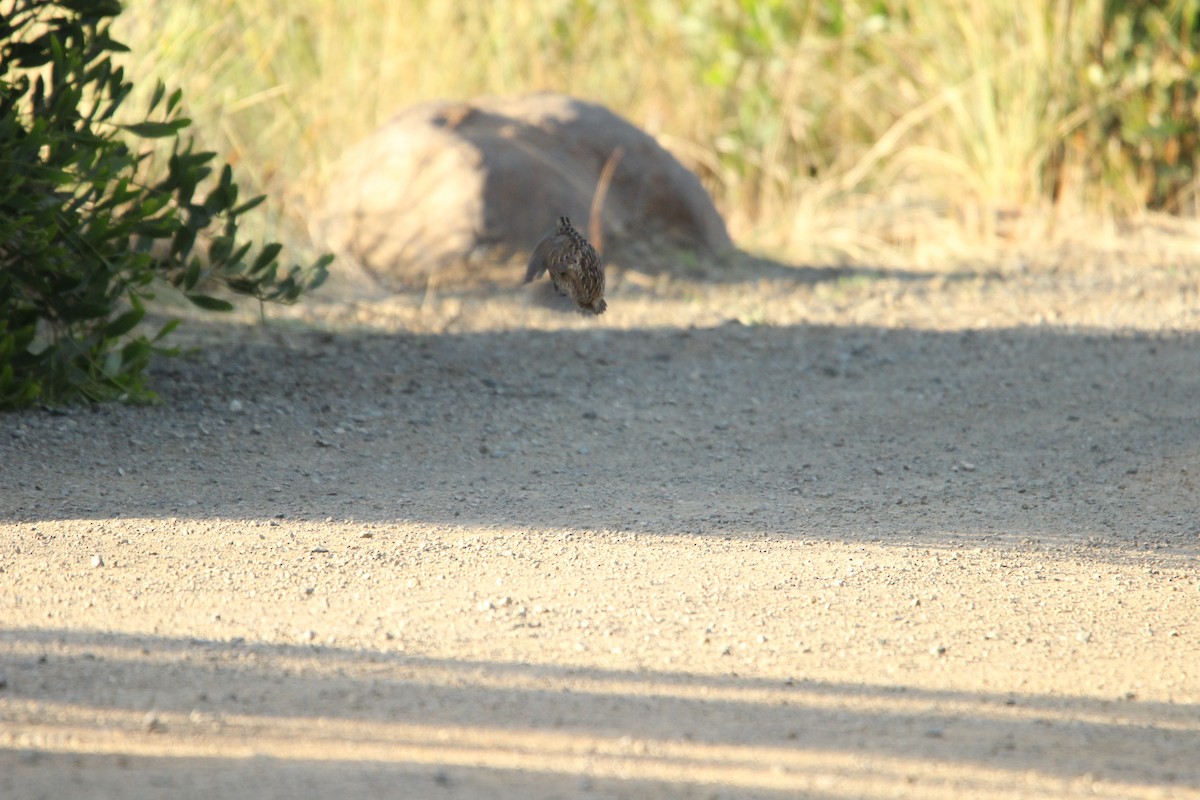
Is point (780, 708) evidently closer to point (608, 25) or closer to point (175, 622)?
point (175, 622)

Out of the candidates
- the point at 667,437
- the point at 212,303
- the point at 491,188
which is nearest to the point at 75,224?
the point at 212,303

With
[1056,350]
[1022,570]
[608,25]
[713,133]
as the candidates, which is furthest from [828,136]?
[1022,570]

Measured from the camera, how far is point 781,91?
9602mm

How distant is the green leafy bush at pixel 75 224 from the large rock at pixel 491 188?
2.46 meters

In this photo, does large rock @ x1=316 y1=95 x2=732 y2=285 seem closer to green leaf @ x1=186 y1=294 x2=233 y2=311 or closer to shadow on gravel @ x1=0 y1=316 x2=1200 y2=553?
shadow on gravel @ x1=0 y1=316 x2=1200 y2=553

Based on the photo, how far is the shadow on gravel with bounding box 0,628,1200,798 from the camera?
2387 millimetres

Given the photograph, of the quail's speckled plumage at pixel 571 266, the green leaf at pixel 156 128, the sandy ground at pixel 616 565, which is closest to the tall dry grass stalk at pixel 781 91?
the sandy ground at pixel 616 565

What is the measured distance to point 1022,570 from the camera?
3.62m

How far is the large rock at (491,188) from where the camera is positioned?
7.30m

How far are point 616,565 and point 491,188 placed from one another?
13.5 feet

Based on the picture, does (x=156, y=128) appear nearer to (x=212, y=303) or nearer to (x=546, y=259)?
(x=212, y=303)

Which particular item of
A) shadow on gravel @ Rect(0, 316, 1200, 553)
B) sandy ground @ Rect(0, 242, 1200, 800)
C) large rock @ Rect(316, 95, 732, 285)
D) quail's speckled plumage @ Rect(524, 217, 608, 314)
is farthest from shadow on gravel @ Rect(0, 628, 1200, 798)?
large rock @ Rect(316, 95, 732, 285)

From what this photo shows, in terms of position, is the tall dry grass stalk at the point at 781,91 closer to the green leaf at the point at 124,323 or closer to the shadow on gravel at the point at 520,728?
the green leaf at the point at 124,323

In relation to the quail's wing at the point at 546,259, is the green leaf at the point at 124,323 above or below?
below
